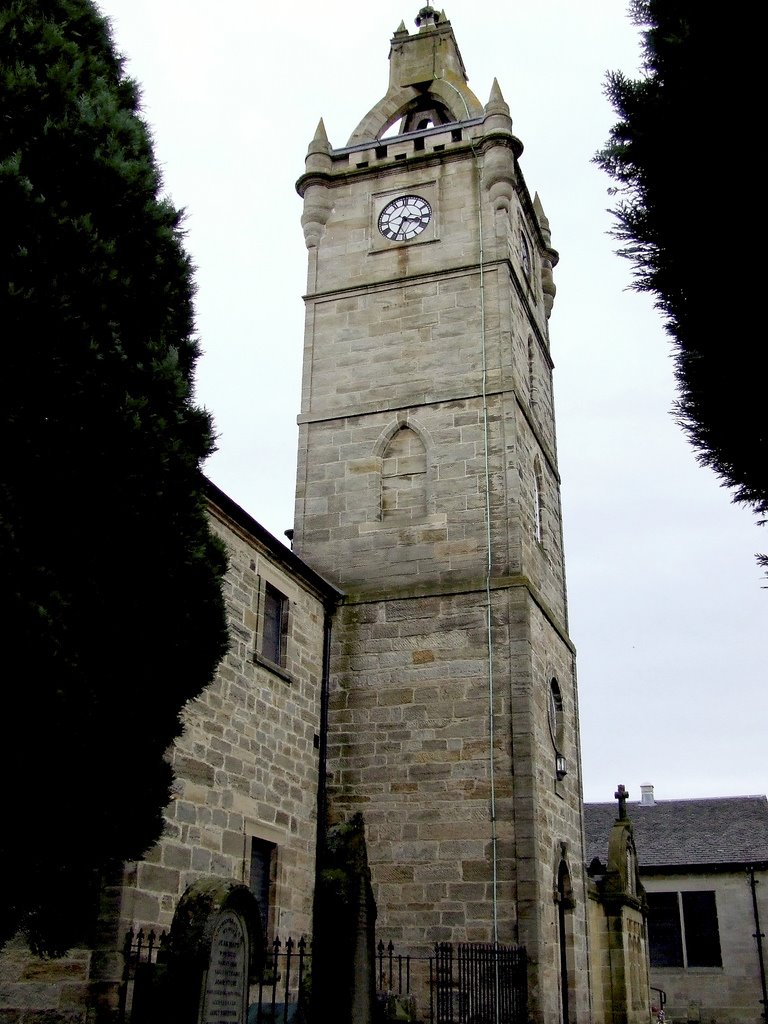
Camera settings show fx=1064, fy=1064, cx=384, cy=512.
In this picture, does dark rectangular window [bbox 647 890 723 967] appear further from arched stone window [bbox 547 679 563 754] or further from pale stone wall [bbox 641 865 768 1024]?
arched stone window [bbox 547 679 563 754]

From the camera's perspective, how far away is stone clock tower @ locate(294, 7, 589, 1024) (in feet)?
47.7

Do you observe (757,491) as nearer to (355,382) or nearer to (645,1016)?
(355,382)

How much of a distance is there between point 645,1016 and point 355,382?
12596 millimetres

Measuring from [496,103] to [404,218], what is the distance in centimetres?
280

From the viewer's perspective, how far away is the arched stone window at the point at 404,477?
17219mm

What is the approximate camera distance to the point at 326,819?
15055 mm

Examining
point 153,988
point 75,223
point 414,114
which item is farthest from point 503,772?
point 414,114

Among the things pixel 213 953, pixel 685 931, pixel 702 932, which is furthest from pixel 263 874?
pixel 702 932

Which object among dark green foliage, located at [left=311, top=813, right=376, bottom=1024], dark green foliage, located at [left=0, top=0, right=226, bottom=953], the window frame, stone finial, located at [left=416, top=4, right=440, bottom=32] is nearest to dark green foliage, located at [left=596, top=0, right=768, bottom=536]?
dark green foliage, located at [left=0, top=0, right=226, bottom=953]

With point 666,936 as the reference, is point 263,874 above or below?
above

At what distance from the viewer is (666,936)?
1167 inches

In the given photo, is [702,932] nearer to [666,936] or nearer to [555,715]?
[666,936]

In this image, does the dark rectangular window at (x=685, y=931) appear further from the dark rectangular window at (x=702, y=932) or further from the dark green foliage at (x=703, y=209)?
the dark green foliage at (x=703, y=209)

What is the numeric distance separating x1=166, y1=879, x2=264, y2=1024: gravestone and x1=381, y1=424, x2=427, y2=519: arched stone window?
9.19 m
